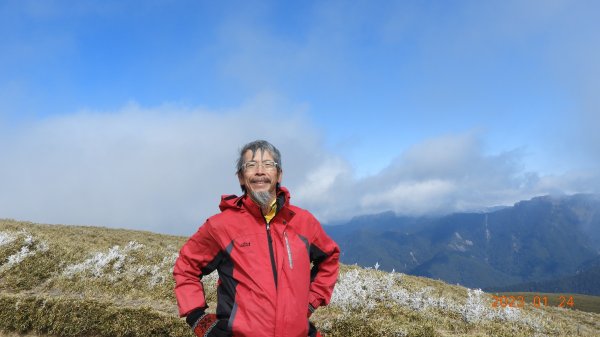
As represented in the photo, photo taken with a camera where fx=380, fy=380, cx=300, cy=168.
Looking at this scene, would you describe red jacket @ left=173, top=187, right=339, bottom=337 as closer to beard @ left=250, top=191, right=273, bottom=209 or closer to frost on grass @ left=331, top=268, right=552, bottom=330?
beard @ left=250, top=191, right=273, bottom=209

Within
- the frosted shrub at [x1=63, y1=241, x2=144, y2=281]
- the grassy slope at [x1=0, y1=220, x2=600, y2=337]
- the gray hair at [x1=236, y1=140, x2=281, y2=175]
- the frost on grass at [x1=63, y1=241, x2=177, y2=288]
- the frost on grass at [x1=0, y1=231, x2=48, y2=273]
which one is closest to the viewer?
the gray hair at [x1=236, y1=140, x2=281, y2=175]

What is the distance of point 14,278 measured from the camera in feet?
50.0


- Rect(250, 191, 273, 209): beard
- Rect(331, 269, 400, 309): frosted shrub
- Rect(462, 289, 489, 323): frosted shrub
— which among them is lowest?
Rect(462, 289, 489, 323): frosted shrub

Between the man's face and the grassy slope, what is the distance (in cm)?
648

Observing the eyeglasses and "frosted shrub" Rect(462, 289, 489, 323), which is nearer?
the eyeglasses

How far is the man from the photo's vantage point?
199 inches

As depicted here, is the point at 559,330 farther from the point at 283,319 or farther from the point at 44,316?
the point at 44,316

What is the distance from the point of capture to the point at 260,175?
569cm

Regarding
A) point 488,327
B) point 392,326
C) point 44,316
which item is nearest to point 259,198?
point 392,326

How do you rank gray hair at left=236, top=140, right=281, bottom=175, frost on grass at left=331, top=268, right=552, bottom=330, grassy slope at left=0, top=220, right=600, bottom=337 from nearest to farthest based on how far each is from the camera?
gray hair at left=236, top=140, right=281, bottom=175 < grassy slope at left=0, top=220, right=600, bottom=337 < frost on grass at left=331, top=268, right=552, bottom=330

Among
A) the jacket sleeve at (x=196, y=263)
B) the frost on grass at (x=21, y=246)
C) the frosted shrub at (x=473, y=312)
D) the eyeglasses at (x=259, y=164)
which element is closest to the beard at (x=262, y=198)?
the eyeglasses at (x=259, y=164)

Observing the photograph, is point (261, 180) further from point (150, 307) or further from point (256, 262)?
point (150, 307)
